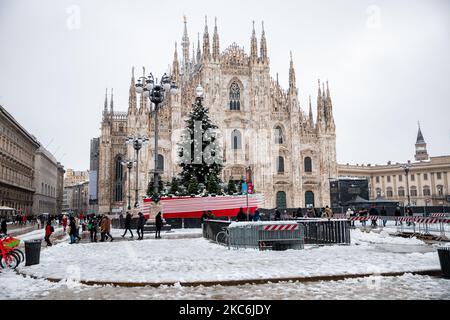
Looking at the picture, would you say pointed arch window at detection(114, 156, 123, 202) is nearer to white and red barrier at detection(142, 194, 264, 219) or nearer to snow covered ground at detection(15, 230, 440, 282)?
white and red barrier at detection(142, 194, 264, 219)

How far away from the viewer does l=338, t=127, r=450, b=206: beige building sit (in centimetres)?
7875

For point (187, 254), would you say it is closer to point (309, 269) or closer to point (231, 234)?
point (231, 234)

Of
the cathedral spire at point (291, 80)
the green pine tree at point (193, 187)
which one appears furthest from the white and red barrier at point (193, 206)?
the cathedral spire at point (291, 80)

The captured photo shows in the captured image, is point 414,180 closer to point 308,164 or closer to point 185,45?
point 308,164

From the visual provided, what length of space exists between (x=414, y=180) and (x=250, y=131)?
47.4 metres

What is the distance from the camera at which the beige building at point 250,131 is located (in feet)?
165

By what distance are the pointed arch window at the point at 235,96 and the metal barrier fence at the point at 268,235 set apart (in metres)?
40.4

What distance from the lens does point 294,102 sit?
54594 mm

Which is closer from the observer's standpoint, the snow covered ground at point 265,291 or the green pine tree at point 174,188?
the snow covered ground at point 265,291

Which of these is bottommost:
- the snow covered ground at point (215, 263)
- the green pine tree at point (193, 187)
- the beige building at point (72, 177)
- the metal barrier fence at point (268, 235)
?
the snow covered ground at point (215, 263)

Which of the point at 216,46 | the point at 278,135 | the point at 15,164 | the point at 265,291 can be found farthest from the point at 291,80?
the point at 265,291

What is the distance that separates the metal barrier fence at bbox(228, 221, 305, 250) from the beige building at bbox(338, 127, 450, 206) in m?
66.9

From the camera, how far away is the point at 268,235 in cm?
1404

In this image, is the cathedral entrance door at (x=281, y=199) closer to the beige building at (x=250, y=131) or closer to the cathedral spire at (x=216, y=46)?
the beige building at (x=250, y=131)
